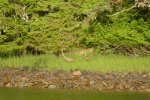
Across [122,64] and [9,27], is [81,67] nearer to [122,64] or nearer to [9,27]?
[122,64]

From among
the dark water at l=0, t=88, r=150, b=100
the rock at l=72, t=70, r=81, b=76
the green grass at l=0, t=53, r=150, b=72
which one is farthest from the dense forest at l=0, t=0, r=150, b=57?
the dark water at l=0, t=88, r=150, b=100

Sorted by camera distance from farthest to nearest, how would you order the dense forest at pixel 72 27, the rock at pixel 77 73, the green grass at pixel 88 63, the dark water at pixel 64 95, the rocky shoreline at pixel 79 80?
the dense forest at pixel 72 27 < the green grass at pixel 88 63 < the rock at pixel 77 73 < the rocky shoreline at pixel 79 80 < the dark water at pixel 64 95

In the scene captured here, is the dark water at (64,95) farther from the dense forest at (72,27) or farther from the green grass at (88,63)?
the dense forest at (72,27)

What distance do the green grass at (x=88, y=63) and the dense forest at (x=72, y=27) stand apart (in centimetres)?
98

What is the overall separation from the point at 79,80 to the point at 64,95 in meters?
2.12

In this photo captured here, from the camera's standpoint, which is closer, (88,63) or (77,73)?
(77,73)

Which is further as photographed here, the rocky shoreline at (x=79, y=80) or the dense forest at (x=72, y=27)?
the dense forest at (x=72, y=27)

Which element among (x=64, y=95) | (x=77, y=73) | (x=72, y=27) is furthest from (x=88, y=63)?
(x=64, y=95)

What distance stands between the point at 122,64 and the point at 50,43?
15.6 ft

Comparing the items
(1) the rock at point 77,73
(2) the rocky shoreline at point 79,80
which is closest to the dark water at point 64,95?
(2) the rocky shoreline at point 79,80

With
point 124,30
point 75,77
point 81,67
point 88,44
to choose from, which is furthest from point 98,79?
point 88,44

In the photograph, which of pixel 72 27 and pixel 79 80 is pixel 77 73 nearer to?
pixel 79 80

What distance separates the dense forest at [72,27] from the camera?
1716cm

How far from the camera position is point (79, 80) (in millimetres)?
12570
